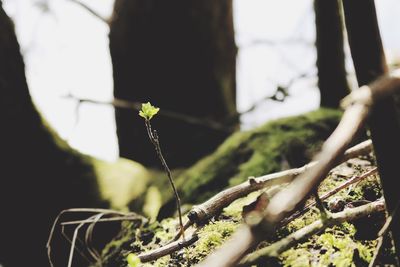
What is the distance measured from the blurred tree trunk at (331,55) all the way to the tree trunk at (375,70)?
5.82ft

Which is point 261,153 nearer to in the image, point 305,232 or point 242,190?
point 242,190

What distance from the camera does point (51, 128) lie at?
2.28 meters

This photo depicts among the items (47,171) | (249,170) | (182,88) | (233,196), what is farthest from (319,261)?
(182,88)

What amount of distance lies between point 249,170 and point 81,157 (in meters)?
1.14

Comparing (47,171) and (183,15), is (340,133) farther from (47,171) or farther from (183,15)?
(183,15)

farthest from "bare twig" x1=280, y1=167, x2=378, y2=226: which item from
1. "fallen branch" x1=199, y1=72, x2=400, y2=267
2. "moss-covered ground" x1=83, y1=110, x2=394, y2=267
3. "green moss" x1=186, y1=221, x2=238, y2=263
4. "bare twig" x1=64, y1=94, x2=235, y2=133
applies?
"bare twig" x1=64, y1=94, x2=235, y2=133

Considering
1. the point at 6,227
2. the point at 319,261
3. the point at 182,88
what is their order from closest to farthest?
1. the point at 319,261
2. the point at 6,227
3. the point at 182,88

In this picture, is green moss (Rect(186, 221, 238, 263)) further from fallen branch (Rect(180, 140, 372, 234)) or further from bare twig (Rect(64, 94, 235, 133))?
bare twig (Rect(64, 94, 235, 133))

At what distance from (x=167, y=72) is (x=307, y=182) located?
2677 mm

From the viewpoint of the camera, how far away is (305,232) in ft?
2.77

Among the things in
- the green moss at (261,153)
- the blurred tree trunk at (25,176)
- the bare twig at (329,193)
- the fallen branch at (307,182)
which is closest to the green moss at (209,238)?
the bare twig at (329,193)

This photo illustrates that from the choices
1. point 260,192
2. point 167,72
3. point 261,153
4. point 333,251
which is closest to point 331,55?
point 261,153

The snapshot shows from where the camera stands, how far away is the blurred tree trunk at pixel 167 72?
10.5 feet

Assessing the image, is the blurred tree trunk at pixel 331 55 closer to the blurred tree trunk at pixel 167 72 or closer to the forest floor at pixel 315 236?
the blurred tree trunk at pixel 167 72
